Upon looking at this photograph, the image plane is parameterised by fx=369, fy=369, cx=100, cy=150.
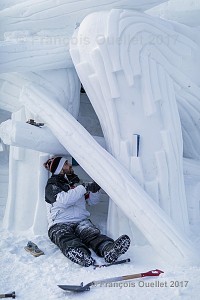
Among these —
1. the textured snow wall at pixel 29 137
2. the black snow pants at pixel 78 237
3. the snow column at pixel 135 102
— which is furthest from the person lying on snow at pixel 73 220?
the snow column at pixel 135 102

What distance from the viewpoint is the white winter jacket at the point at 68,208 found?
8.84 ft

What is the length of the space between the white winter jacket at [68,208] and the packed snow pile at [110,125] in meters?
0.16

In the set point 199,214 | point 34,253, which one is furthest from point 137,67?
point 34,253

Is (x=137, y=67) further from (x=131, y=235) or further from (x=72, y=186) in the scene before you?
(x=131, y=235)

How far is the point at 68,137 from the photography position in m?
2.74

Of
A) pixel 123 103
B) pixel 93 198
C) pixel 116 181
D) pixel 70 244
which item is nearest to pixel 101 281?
pixel 70 244

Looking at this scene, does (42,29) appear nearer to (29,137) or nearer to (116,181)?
(29,137)

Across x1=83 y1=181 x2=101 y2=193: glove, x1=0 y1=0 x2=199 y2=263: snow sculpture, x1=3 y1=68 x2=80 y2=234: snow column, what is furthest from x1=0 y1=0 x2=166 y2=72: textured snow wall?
x1=83 y1=181 x2=101 y2=193: glove

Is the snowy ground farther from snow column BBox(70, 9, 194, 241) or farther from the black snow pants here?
snow column BBox(70, 9, 194, 241)

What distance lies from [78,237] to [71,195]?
304 millimetres

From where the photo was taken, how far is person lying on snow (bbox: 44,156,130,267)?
7.80ft

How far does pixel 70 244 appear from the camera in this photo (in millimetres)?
2441

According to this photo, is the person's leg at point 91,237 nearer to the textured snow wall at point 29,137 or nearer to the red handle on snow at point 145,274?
the red handle on snow at point 145,274

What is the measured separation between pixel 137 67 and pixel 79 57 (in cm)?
47
